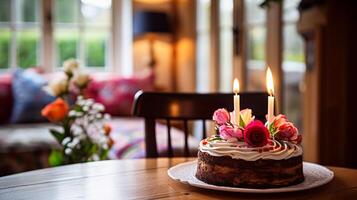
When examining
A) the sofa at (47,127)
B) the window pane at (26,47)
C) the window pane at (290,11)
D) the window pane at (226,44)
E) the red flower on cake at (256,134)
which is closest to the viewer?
the red flower on cake at (256,134)

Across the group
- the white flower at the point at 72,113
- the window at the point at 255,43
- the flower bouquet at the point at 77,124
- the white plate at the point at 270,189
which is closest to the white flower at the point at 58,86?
the flower bouquet at the point at 77,124


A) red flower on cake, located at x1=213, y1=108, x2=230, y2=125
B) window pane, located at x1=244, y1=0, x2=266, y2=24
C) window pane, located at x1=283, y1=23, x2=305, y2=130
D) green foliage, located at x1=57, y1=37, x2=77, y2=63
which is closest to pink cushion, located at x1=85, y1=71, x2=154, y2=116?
green foliage, located at x1=57, y1=37, x2=77, y2=63

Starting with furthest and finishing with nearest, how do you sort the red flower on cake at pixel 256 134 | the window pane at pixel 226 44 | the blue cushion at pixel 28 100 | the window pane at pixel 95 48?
the window pane at pixel 95 48 < the blue cushion at pixel 28 100 < the window pane at pixel 226 44 < the red flower on cake at pixel 256 134

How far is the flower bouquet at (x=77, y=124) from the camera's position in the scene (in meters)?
1.75

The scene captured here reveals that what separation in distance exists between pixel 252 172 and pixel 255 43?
2304 mm

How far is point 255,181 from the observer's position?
902 millimetres

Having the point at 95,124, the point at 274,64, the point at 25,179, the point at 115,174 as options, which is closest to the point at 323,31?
the point at 274,64

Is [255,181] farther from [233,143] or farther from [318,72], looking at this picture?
[318,72]

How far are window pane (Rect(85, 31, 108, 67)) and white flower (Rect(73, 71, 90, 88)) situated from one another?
2.79 metres

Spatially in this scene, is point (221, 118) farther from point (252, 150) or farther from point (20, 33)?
point (20, 33)

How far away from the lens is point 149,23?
4.25 meters

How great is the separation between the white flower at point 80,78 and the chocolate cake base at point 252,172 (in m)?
1.02

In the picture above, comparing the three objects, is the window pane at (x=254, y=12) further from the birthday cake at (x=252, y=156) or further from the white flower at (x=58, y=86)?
the birthday cake at (x=252, y=156)

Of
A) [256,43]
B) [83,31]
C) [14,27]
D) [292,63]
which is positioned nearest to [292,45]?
Result: [292,63]
